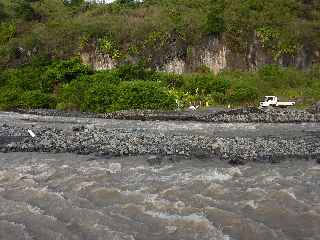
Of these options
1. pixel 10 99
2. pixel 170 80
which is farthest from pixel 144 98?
pixel 10 99

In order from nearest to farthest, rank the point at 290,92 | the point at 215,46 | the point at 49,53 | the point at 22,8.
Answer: the point at 290,92
the point at 215,46
the point at 49,53
the point at 22,8

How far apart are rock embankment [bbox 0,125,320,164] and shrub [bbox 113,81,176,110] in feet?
45.5

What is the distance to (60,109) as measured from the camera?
4781 cm

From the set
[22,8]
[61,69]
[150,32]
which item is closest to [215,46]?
[150,32]

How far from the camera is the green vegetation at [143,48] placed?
44.8 m

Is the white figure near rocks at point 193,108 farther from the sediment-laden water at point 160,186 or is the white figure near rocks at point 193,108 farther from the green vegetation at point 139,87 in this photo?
the sediment-laden water at point 160,186

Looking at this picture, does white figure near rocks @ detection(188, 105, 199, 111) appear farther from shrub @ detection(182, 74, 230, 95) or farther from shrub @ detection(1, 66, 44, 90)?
shrub @ detection(1, 66, 44, 90)

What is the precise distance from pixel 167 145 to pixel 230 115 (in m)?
13.2

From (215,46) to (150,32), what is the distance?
8263 mm

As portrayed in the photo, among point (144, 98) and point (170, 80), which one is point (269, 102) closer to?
point (144, 98)

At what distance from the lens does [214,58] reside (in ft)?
183

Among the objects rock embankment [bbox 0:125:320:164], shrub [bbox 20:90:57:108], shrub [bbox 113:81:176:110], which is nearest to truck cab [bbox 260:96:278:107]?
shrub [bbox 113:81:176:110]

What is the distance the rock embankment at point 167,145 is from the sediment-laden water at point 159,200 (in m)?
1.42

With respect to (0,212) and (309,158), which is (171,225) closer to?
(0,212)
